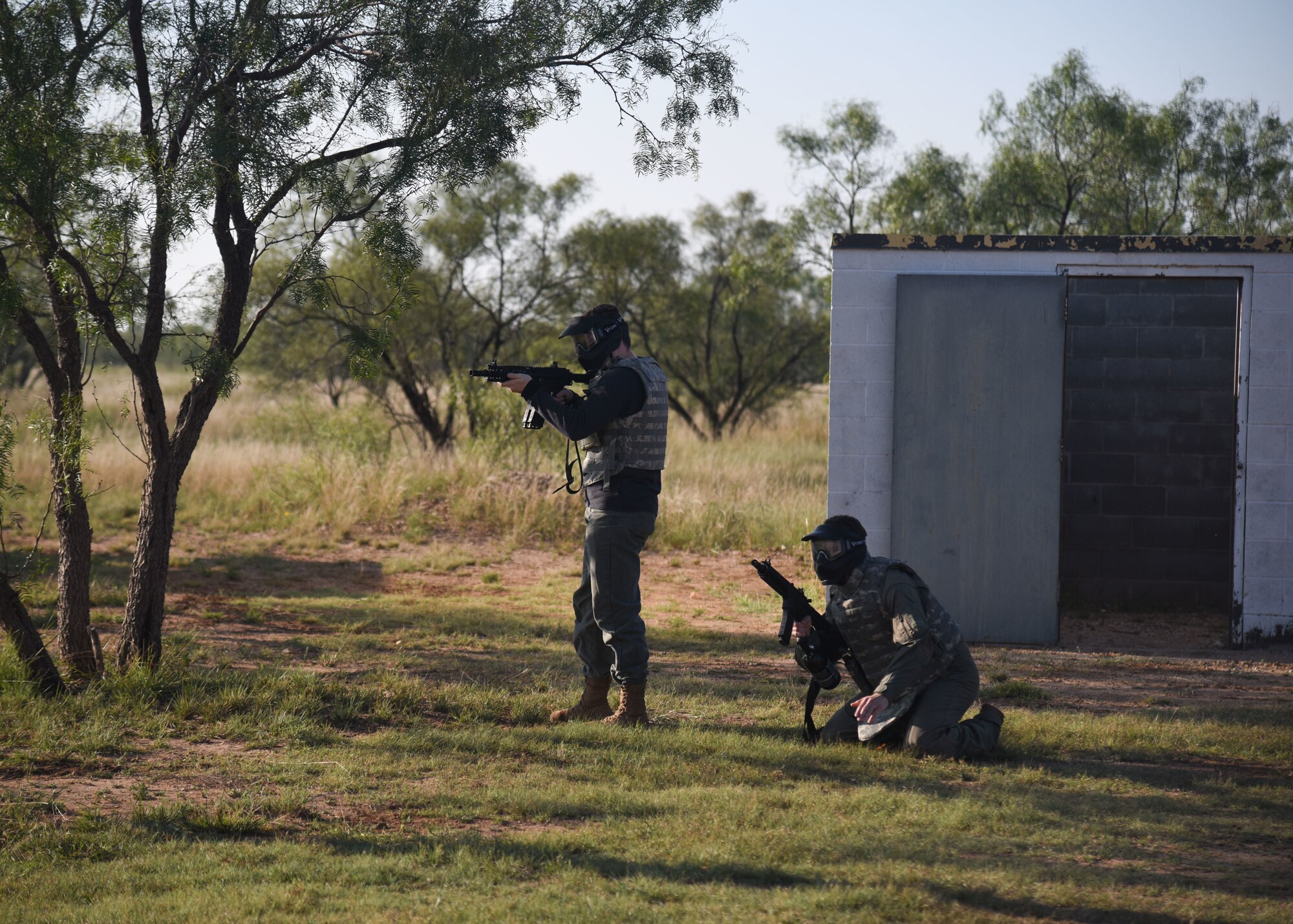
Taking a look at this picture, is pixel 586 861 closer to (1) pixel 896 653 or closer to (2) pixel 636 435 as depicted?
(1) pixel 896 653

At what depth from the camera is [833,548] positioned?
5312 millimetres

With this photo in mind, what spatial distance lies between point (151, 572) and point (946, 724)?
14.0ft

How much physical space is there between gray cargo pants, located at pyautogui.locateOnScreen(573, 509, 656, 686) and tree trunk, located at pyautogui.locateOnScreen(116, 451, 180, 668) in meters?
2.43

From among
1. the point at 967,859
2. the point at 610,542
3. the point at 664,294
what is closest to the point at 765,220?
the point at 664,294

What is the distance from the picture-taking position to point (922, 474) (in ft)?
27.5

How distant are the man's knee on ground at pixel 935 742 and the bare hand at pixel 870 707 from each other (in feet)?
0.75

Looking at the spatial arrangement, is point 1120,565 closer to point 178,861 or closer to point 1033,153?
point 178,861

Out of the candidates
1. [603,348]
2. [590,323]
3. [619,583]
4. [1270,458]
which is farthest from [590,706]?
[1270,458]

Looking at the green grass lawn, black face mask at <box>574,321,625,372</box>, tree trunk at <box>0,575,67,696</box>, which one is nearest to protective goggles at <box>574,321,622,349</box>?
black face mask at <box>574,321,625,372</box>

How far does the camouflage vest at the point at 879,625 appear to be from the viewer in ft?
17.3

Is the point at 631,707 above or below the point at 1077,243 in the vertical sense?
below

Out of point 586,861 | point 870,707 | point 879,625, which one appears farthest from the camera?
point 879,625

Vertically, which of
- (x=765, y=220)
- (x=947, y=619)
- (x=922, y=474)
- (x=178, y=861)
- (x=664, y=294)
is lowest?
(x=178, y=861)

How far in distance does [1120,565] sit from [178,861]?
8.54 m
